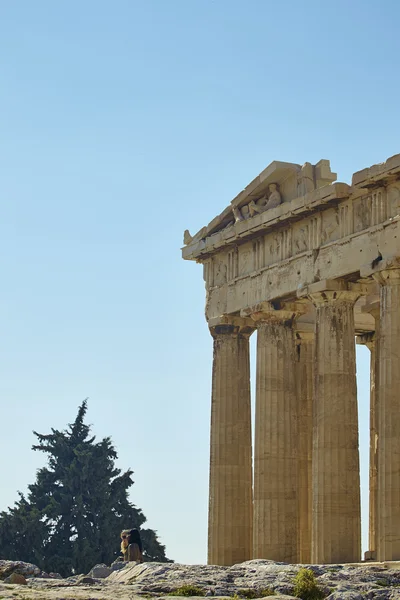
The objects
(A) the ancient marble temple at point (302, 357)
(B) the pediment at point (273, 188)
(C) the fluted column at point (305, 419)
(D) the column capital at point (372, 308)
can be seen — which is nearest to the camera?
(A) the ancient marble temple at point (302, 357)

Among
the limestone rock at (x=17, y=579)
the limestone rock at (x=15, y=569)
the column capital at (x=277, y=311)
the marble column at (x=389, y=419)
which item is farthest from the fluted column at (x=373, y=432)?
the limestone rock at (x=17, y=579)

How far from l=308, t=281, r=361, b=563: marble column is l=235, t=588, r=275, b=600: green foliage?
1248cm

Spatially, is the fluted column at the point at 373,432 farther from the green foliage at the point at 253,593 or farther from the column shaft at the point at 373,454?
the green foliage at the point at 253,593

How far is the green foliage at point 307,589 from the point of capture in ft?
121

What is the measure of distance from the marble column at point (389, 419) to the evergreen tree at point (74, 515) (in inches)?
1338

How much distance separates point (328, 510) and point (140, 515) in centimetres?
3456

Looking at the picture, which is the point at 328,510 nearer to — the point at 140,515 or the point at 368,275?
the point at 368,275

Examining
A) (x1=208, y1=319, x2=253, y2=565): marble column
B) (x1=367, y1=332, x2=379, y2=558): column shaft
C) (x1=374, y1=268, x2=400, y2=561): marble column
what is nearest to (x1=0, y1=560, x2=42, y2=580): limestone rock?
(x1=374, y1=268, x2=400, y2=561): marble column

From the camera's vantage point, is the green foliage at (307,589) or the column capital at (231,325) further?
the column capital at (231,325)

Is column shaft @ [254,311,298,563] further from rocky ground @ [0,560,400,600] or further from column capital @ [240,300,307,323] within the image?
rocky ground @ [0,560,400,600]

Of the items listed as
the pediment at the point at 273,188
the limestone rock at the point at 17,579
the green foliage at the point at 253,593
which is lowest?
the green foliage at the point at 253,593

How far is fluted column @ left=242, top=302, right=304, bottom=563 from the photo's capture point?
175 feet

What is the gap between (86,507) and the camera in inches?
3221

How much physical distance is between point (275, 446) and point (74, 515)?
2955 cm
